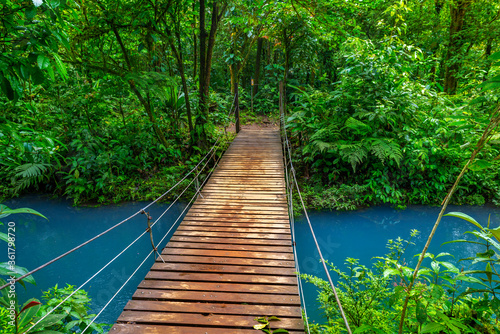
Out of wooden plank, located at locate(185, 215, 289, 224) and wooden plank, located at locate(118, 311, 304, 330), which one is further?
wooden plank, located at locate(185, 215, 289, 224)

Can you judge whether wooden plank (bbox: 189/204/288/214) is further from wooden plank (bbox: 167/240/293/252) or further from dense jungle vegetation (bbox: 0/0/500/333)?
dense jungle vegetation (bbox: 0/0/500/333)

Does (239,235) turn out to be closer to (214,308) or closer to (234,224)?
(234,224)

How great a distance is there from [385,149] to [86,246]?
225 inches

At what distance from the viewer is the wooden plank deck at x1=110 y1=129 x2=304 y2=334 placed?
201cm

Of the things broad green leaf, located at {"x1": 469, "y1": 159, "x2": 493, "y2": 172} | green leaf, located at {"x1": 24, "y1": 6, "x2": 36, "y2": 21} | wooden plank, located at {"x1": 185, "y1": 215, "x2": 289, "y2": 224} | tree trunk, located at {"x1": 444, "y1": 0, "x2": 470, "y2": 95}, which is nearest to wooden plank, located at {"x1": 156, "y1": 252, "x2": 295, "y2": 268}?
wooden plank, located at {"x1": 185, "y1": 215, "x2": 289, "y2": 224}

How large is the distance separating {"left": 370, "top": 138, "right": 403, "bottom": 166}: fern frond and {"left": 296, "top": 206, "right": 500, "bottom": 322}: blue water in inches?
45.6

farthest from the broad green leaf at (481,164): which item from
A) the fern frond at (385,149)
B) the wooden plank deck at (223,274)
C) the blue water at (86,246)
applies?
the fern frond at (385,149)

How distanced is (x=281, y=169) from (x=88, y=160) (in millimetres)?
4298

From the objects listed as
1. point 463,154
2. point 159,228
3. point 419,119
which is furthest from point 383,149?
point 159,228

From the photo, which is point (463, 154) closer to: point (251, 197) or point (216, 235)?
point (251, 197)

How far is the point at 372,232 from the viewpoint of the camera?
16.3 feet

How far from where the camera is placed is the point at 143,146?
664cm

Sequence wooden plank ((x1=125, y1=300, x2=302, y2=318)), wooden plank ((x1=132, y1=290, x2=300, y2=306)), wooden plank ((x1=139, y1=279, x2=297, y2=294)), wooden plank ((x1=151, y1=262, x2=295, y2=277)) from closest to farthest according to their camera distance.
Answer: wooden plank ((x1=125, y1=300, x2=302, y2=318)) < wooden plank ((x1=132, y1=290, x2=300, y2=306)) < wooden plank ((x1=139, y1=279, x2=297, y2=294)) < wooden plank ((x1=151, y1=262, x2=295, y2=277))

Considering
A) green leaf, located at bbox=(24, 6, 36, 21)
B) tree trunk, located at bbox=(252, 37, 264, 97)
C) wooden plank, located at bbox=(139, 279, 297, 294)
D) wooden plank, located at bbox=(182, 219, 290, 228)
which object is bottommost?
wooden plank, located at bbox=(139, 279, 297, 294)
